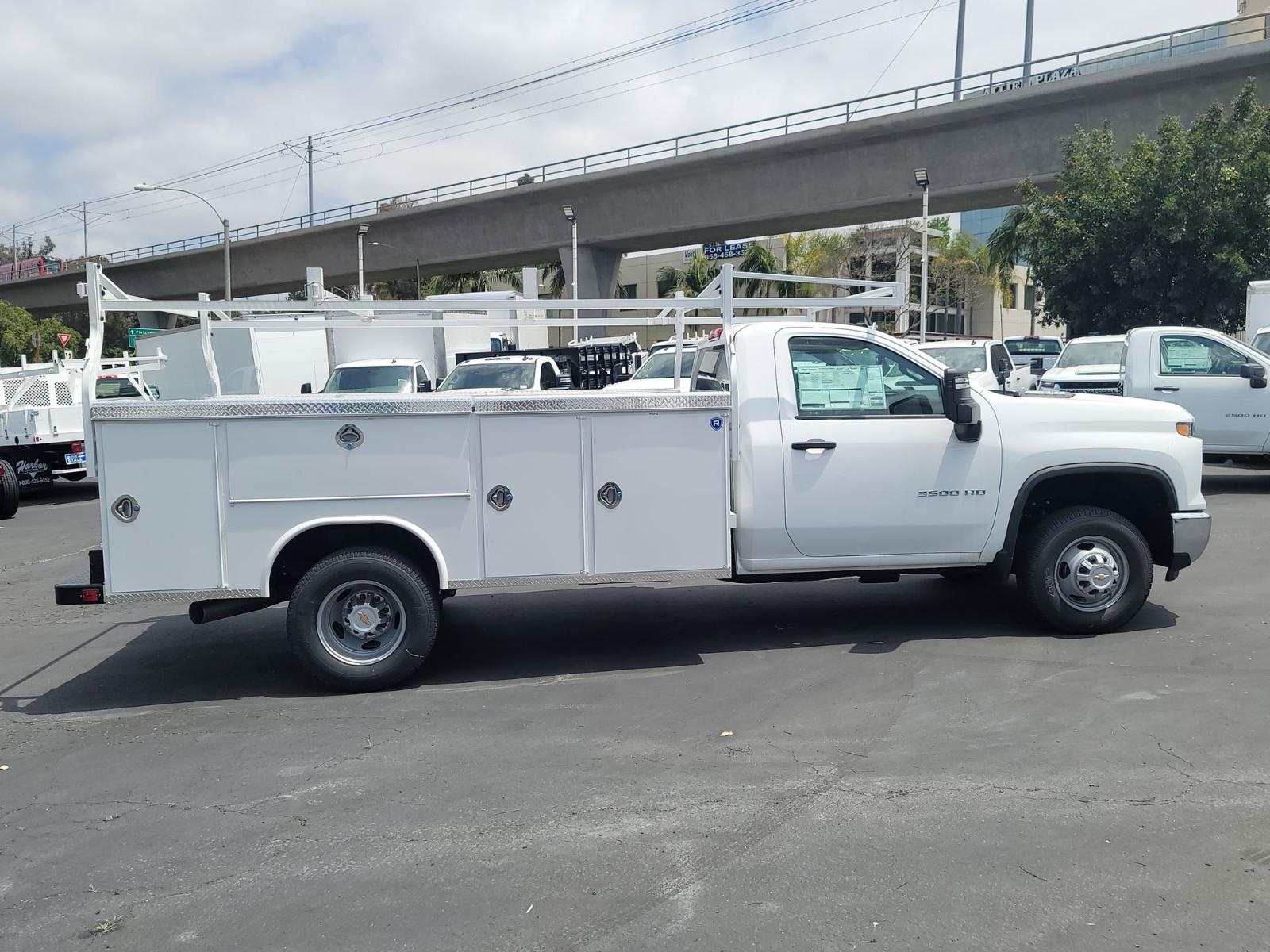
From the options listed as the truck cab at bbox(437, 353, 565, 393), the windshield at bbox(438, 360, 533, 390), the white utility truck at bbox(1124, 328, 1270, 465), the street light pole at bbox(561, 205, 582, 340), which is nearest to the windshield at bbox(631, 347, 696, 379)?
the truck cab at bbox(437, 353, 565, 393)

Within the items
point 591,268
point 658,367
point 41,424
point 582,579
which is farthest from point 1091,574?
point 591,268

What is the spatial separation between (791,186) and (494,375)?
2026 centimetres

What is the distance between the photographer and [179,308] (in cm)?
652

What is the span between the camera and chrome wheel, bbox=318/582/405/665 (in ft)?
20.8

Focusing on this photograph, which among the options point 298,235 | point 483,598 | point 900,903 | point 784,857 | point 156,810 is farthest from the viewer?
point 298,235

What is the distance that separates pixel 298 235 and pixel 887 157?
28528mm

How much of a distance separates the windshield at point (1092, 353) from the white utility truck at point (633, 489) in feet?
40.3

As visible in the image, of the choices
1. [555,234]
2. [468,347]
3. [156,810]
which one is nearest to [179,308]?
[156,810]

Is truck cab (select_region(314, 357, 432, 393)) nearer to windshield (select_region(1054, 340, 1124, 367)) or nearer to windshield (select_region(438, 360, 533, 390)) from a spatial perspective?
windshield (select_region(438, 360, 533, 390))

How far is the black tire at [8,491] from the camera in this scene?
15.8 metres

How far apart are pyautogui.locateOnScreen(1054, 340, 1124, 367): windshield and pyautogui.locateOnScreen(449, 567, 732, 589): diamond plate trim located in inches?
558

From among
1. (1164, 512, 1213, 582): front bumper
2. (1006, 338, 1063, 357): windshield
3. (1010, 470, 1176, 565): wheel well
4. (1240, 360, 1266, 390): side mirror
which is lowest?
(1164, 512, 1213, 582): front bumper

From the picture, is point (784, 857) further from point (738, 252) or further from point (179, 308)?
point (738, 252)

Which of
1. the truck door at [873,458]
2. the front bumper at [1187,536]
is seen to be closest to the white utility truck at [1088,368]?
the front bumper at [1187,536]
